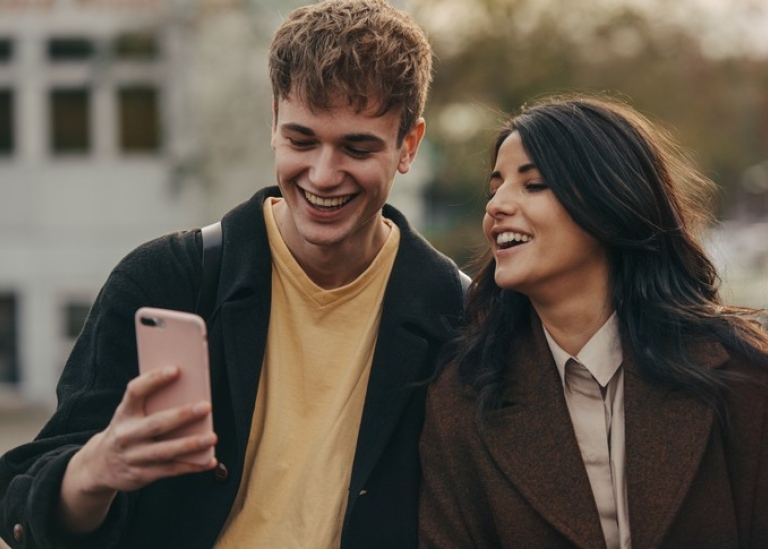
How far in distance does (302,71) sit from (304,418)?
3.21 feet

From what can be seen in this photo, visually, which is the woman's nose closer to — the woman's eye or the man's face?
the woman's eye

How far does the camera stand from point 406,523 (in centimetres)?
405

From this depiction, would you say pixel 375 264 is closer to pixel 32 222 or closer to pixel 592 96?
pixel 592 96

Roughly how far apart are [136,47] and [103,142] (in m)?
1.58

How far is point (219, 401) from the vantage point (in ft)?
13.0

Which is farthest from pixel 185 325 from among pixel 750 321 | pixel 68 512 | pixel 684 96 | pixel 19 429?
pixel 684 96

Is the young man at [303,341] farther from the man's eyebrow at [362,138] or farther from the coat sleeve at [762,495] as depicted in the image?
the coat sleeve at [762,495]

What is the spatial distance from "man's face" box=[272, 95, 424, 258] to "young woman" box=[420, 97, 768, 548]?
14.1 inches

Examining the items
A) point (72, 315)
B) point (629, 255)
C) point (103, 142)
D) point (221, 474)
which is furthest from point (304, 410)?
point (103, 142)

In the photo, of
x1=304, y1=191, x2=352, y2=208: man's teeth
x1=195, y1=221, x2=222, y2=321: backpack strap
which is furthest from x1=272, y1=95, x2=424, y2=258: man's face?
x1=195, y1=221, x2=222, y2=321: backpack strap

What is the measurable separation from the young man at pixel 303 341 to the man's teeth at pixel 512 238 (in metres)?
0.31

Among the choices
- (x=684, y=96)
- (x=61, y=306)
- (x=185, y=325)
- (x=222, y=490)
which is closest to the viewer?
(x=185, y=325)

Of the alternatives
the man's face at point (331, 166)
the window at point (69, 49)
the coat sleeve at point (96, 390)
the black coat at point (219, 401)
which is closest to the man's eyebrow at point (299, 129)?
the man's face at point (331, 166)

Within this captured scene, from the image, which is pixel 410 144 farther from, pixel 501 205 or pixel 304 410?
pixel 304 410
